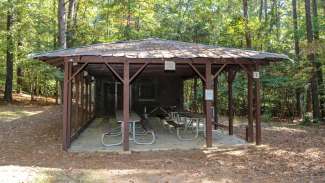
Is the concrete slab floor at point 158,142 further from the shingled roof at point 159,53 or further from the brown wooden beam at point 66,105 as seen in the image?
the shingled roof at point 159,53

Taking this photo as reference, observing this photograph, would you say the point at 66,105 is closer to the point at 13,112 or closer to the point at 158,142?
the point at 158,142

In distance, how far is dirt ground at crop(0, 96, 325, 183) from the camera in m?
6.67

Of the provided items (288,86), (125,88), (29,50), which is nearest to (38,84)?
(29,50)

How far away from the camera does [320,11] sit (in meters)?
26.5

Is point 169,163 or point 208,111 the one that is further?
point 208,111

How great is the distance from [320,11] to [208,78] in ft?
65.2

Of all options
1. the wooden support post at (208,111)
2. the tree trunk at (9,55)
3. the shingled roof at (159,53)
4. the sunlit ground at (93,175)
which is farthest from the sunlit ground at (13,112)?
the sunlit ground at (93,175)

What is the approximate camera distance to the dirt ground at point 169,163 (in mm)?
6672

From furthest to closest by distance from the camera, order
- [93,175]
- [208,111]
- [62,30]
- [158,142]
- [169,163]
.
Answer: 1. [62,30]
2. [158,142]
3. [208,111]
4. [169,163]
5. [93,175]

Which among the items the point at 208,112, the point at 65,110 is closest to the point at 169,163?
the point at 208,112

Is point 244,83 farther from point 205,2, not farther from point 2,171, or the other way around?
point 2,171

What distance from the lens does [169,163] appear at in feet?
25.9

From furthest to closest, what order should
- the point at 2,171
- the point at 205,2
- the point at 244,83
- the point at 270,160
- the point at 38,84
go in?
the point at 38,84 → the point at 205,2 → the point at 244,83 → the point at 270,160 → the point at 2,171

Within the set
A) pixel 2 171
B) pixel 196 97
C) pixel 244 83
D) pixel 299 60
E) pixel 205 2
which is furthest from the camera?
pixel 205 2
